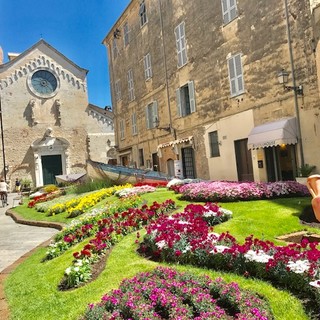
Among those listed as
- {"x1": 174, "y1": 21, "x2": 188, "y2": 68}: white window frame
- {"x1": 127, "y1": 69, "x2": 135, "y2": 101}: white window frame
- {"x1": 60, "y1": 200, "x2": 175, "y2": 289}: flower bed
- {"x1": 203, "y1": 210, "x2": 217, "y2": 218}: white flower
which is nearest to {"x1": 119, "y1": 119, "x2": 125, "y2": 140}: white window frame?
{"x1": 127, "y1": 69, "x2": 135, "y2": 101}: white window frame

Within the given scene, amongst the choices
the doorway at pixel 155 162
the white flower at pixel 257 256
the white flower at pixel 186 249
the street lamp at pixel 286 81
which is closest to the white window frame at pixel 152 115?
the doorway at pixel 155 162

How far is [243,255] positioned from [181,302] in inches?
56.7

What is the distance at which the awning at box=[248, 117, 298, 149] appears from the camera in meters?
13.9

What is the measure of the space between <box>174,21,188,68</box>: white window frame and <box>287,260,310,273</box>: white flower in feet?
60.8

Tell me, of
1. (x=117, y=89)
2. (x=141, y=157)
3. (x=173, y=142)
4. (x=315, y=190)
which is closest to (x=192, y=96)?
(x=173, y=142)

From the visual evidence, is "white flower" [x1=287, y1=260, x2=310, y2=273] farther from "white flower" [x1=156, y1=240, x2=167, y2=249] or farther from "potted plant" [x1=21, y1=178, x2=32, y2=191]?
"potted plant" [x1=21, y1=178, x2=32, y2=191]

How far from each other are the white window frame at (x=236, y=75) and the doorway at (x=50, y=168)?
27425 millimetres

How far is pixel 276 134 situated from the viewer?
14.2 meters

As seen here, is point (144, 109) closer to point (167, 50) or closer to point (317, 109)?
point (167, 50)

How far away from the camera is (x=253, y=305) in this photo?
3.83 metres

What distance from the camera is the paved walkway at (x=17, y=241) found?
740 centimetres

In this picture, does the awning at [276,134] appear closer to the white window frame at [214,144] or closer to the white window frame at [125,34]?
the white window frame at [214,144]

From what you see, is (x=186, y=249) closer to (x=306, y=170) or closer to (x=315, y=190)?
(x=315, y=190)

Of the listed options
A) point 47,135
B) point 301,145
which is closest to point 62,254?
point 301,145
